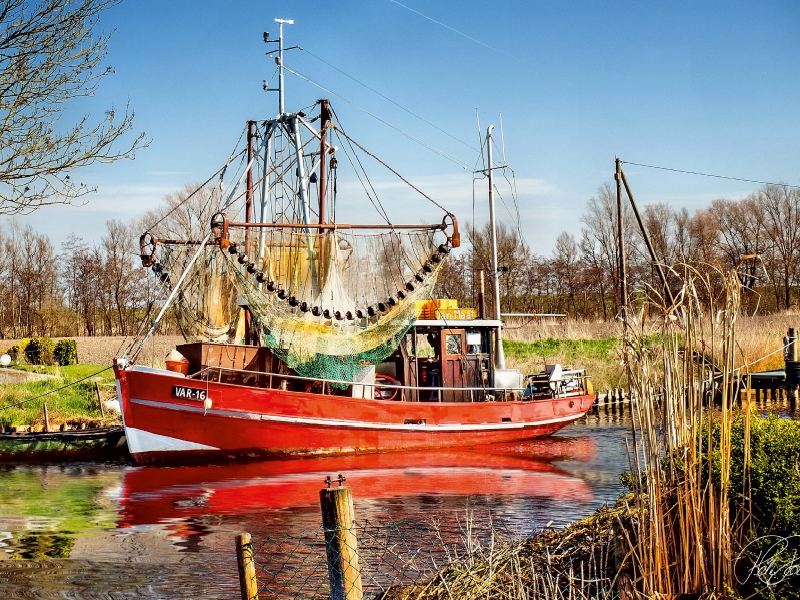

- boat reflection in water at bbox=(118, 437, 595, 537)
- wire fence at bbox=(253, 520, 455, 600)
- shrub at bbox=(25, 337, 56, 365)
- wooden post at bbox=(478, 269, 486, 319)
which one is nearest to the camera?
wire fence at bbox=(253, 520, 455, 600)

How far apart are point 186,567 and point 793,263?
173 ft

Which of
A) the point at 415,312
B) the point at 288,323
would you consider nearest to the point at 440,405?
the point at 415,312

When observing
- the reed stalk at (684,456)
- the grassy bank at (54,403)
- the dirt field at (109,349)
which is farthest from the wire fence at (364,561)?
the dirt field at (109,349)

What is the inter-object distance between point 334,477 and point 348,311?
3.65m

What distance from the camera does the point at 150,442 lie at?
15984 millimetres

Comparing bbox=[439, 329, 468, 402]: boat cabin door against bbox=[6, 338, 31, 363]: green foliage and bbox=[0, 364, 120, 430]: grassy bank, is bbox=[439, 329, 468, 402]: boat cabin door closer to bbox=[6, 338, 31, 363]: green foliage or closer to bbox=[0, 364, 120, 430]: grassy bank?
bbox=[0, 364, 120, 430]: grassy bank

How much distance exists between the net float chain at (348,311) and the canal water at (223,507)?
3096mm

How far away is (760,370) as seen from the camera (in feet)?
101

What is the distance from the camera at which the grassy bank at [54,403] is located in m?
20.3

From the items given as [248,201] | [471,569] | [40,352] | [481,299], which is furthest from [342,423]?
[40,352]

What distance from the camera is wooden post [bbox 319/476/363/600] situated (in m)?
4.78

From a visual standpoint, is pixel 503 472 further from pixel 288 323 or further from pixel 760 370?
pixel 760 370

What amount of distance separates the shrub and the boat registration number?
17.5m

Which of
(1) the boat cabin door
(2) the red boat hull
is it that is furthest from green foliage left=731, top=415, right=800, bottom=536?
(1) the boat cabin door
